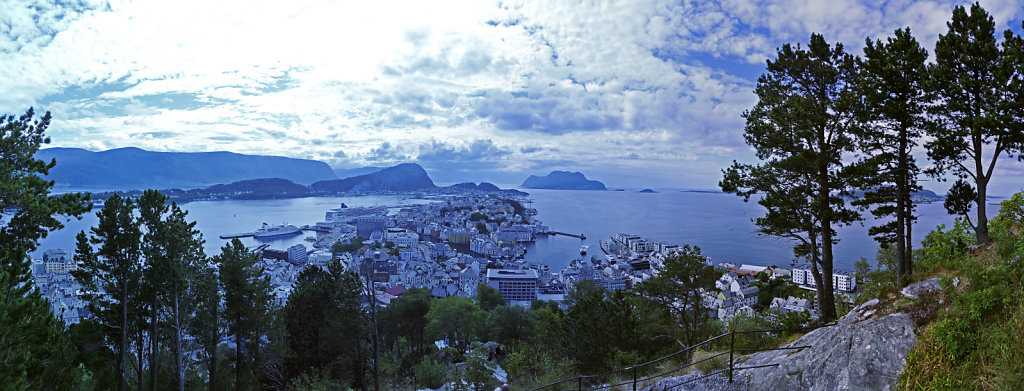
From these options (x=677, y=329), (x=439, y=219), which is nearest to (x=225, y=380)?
(x=677, y=329)

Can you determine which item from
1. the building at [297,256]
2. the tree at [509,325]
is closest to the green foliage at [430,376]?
the tree at [509,325]

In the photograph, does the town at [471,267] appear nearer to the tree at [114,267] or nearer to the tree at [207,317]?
the tree at [207,317]

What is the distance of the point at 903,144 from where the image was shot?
7.11m

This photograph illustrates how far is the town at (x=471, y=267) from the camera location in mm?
22969

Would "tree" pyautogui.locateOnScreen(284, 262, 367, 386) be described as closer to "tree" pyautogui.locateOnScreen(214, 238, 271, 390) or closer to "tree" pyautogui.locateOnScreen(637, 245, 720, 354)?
"tree" pyautogui.locateOnScreen(214, 238, 271, 390)

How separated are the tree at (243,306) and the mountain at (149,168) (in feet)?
171

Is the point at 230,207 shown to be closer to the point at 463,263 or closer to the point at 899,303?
the point at 463,263

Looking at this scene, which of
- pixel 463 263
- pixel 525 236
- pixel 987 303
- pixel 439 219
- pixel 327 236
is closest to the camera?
pixel 987 303

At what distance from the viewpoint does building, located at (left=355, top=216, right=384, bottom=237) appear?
64.6 m

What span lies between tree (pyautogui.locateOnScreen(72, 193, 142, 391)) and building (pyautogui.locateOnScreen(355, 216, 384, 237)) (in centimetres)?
5329

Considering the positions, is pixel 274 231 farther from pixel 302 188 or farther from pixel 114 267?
pixel 302 188

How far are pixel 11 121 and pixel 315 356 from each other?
8578 mm

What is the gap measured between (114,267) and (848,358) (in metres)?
13.8

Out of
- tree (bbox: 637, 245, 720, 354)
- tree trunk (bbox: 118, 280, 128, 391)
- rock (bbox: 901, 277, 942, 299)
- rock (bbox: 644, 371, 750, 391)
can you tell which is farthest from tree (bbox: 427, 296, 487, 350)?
rock (bbox: 901, 277, 942, 299)
